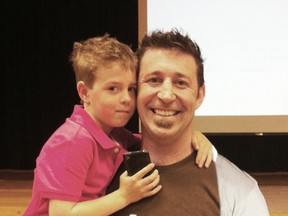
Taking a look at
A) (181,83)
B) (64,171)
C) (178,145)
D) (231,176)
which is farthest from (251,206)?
(64,171)

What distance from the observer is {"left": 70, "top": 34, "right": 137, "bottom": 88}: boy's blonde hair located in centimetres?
118

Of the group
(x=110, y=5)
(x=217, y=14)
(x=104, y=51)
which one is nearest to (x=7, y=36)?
(x=110, y=5)

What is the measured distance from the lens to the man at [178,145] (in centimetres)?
121

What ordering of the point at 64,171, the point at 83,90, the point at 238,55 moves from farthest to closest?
the point at 238,55
the point at 83,90
the point at 64,171

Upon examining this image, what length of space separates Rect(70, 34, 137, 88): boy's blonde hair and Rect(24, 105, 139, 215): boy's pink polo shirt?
0.32ft

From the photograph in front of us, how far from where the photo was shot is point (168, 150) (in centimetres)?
Answer: 130

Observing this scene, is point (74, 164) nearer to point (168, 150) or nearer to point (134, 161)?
point (134, 161)

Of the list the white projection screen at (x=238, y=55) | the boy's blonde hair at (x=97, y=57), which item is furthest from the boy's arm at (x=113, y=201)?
the white projection screen at (x=238, y=55)

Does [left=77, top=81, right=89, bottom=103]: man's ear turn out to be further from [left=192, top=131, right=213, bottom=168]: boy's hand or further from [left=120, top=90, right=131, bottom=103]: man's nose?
[left=192, top=131, right=213, bottom=168]: boy's hand

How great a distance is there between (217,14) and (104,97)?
104 cm

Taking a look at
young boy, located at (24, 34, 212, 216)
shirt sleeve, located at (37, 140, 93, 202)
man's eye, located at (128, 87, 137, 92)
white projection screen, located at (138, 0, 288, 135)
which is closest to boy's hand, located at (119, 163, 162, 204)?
young boy, located at (24, 34, 212, 216)

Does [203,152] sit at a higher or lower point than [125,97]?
lower

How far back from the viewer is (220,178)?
1247 mm

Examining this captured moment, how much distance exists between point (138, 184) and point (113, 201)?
0.07m
